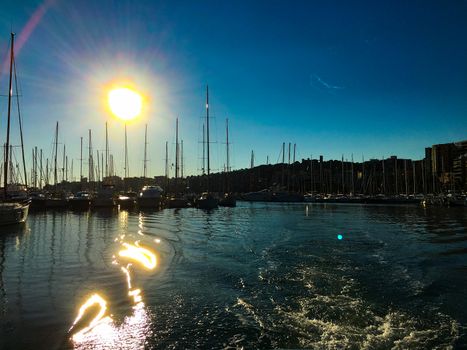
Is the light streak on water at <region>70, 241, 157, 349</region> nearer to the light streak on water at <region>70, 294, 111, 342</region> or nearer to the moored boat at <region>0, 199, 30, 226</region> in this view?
the light streak on water at <region>70, 294, 111, 342</region>

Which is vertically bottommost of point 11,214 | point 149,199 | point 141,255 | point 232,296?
point 232,296

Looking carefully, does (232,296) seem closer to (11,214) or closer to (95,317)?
(95,317)

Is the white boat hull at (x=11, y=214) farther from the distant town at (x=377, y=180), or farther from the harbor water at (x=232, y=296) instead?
the distant town at (x=377, y=180)

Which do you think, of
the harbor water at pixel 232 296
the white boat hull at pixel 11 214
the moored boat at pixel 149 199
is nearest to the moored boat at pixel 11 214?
the white boat hull at pixel 11 214

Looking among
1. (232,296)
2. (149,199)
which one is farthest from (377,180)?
(232,296)

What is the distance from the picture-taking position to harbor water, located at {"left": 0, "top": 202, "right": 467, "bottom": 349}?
8.28 metres

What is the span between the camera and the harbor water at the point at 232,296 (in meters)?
8.28

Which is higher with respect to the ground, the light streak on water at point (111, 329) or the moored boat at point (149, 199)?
the moored boat at point (149, 199)

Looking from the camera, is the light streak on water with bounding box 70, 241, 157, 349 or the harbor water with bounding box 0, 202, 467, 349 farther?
the harbor water with bounding box 0, 202, 467, 349

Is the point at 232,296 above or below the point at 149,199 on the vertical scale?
below

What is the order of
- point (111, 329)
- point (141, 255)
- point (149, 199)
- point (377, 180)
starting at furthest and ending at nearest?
point (377, 180) < point (149, 199) < point (141, 255) < point (111, 329)

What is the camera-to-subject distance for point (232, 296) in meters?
11.3

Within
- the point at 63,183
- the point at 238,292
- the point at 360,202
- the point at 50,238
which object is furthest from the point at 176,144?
the point at 238,292

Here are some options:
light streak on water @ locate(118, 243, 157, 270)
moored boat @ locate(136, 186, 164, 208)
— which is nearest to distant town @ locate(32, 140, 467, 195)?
moored boat @ locate(136, 186, 164, 208)
